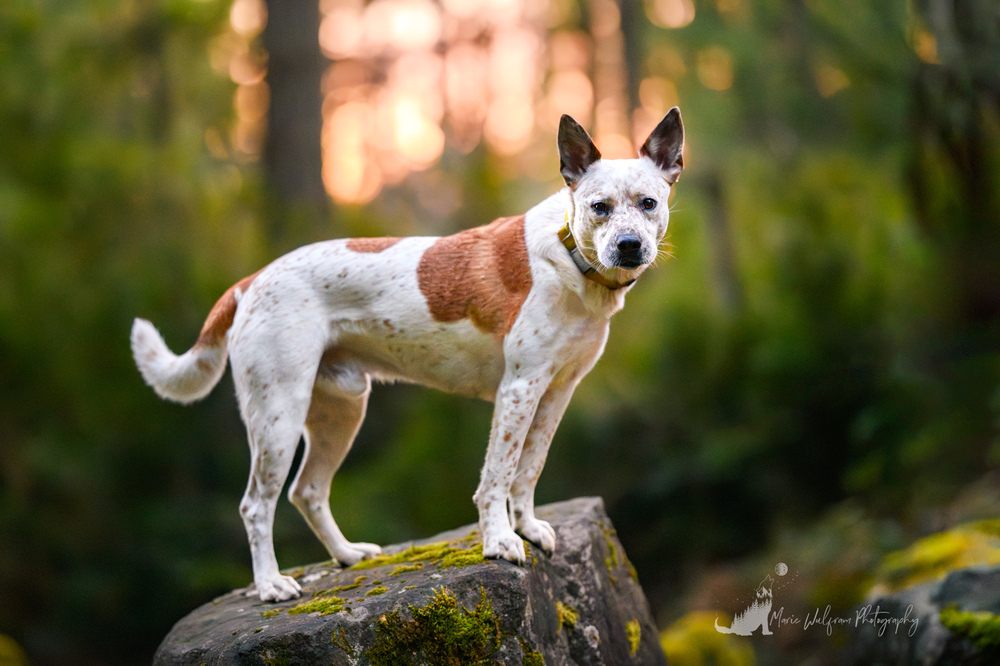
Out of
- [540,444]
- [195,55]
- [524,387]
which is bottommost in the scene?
[540,444]

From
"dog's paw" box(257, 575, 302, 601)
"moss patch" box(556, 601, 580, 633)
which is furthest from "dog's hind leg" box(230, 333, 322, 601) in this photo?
"moss patch" box(556, 601, 580, 633)

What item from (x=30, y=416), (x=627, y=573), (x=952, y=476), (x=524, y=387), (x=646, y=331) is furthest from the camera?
(x=646, y=331)

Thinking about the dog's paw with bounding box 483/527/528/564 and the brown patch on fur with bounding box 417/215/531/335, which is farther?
the brown patch on fur with bounding box 417/215/531/335

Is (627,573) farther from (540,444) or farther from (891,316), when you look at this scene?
(891,316)

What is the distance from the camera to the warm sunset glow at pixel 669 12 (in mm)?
8836

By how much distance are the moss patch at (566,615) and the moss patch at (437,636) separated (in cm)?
57

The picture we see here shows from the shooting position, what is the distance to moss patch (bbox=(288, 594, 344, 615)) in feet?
10.9

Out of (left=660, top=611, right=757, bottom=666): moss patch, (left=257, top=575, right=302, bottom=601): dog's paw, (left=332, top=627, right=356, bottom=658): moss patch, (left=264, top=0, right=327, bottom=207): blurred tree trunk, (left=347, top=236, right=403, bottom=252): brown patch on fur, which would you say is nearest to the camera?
(left=332, top=627, right=356, bottom=658): moss patch

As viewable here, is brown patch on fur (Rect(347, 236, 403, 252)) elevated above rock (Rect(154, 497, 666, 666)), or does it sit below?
above

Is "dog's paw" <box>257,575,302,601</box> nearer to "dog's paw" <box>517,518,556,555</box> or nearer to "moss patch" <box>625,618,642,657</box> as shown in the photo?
"dog's paw" <box>517,518,556,555</box>

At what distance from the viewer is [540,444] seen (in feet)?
12.9

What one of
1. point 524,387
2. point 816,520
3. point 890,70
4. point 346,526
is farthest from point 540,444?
point 890,70

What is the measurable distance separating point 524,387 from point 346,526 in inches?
156

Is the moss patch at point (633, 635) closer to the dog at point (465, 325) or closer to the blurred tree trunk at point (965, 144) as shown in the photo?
the dog at point (465, 325)
